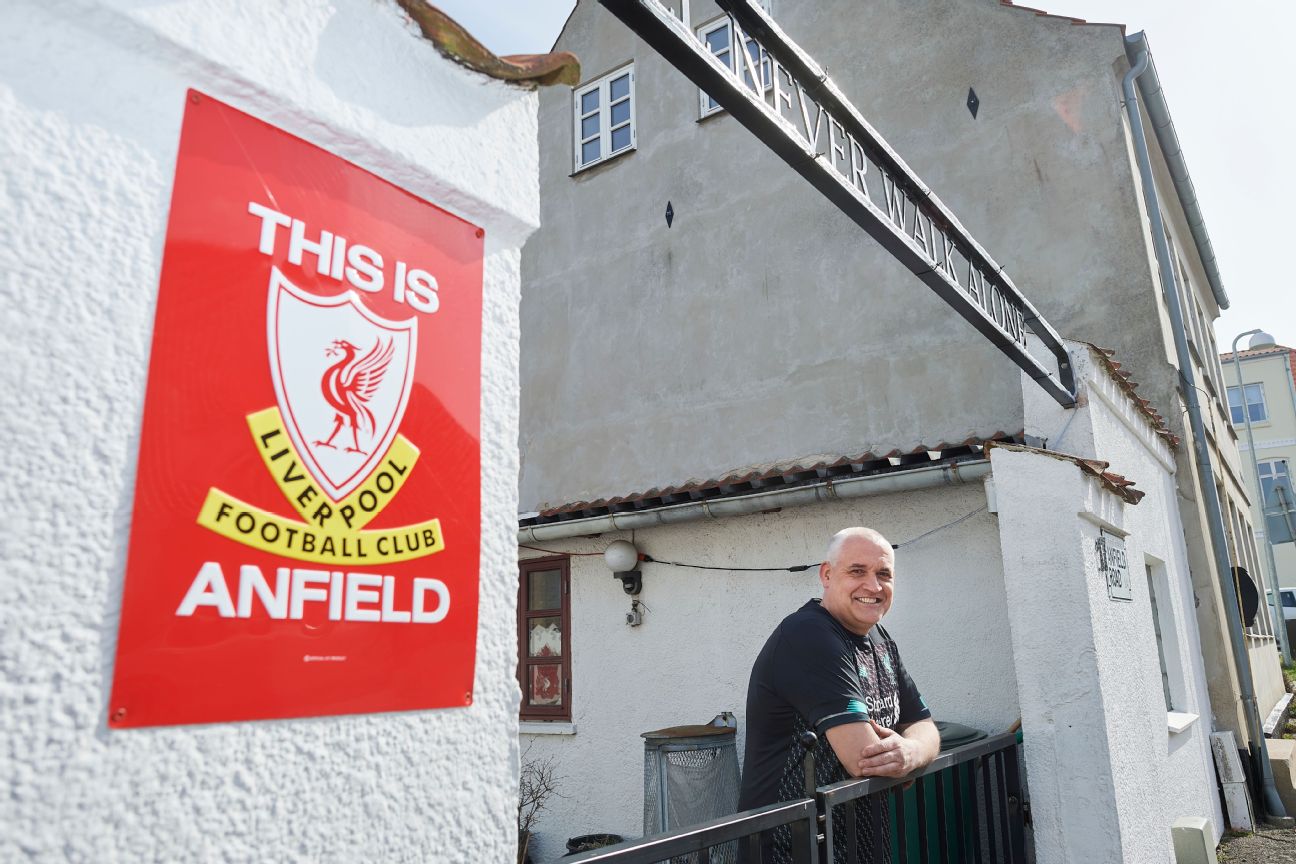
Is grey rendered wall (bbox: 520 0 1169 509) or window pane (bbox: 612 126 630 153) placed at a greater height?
window pane (bbox: 612 126 630 153)

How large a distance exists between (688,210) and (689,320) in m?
1.41

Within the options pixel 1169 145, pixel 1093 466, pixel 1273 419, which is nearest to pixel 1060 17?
pixel 1169 145

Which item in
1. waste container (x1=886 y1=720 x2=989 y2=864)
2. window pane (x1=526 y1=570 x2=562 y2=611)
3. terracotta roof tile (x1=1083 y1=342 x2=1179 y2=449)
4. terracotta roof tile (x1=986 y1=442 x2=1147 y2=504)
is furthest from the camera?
window pane (x1=526 y1=570 x2=562 y2=611)

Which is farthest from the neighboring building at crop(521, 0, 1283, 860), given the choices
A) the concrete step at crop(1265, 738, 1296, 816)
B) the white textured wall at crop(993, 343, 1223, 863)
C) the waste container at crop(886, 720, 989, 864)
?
the waste container at crop(886, 720, 989, 864)

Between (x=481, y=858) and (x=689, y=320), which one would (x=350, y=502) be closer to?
(x=481, y=858)

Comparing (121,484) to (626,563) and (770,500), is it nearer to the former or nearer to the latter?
(770,500)

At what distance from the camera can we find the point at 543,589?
8461mm

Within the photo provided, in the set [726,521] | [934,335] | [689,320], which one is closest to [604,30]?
[689,320]

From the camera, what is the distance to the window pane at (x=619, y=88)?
12066mm

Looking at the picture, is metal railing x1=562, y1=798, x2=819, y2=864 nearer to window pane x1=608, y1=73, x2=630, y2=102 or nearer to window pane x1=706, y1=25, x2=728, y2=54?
window pane x1=706, y1=25, x2=728, y2=54

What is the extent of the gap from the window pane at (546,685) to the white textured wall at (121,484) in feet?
22.1

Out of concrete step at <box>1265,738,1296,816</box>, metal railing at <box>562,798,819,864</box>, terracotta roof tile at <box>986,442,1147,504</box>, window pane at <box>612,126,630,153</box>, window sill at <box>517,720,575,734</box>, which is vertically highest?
window pane at <box>612,126,630,153</box>

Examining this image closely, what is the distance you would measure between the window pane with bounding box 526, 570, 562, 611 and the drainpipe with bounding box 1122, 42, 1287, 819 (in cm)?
591

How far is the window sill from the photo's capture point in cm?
761
